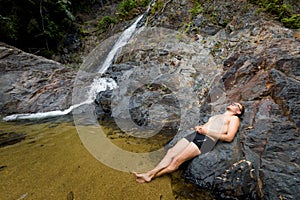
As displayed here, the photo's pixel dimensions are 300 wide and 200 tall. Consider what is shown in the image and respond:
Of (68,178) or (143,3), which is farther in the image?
(143,3)

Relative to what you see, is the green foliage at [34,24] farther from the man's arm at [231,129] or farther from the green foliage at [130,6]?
Result: the man's arm at [231,129]

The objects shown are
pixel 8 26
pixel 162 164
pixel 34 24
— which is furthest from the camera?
pixel 34 24

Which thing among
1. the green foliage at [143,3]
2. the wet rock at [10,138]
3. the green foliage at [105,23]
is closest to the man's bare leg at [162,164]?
the wet rock at [10,138]

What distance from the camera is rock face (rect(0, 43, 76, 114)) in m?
7.31

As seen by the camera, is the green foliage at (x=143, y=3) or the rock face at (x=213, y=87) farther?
the green foliage at (x=143, y=3)

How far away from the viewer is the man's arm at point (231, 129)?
10.7 feet

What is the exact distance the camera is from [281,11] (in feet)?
22.7

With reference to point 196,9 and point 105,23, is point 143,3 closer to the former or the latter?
point 105,23

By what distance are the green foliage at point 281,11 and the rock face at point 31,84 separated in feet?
24.4

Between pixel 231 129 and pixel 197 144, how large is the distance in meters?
0.61

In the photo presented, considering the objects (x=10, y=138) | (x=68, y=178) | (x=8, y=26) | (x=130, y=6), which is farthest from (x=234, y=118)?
(x=130, y=6)

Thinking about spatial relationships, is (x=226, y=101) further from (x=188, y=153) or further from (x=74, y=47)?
(x=74, y=47)

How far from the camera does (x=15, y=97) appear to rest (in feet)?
25.1

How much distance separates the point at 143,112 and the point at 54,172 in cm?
272
